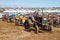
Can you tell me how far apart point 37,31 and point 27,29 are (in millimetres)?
1842

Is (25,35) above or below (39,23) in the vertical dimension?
below

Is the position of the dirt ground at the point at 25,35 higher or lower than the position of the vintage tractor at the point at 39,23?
lower

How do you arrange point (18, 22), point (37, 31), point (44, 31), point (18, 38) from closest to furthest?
point (18, 38) < point (37, 31) < point (44, 31) < point (18, 22)

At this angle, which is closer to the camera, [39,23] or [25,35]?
[25,35]

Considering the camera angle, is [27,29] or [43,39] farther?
[27,29]

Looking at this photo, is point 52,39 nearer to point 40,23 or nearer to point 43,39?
point 43,39

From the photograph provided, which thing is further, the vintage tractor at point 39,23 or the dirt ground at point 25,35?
the vintage tractor at point 39,23

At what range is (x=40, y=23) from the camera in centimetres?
1753

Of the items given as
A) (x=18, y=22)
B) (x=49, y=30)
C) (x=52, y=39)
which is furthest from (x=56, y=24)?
(x=52, y=39)

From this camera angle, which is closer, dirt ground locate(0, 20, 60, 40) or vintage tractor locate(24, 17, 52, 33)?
dirt ground locate(0, 20, 60, 40)

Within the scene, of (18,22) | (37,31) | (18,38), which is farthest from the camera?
(18,22)

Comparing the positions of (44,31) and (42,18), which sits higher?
(42,18)

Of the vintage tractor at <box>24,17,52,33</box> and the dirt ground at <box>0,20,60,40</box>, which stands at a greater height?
the vintage tractor at <box>24,17,52,33</box>

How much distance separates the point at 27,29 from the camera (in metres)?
18.4
